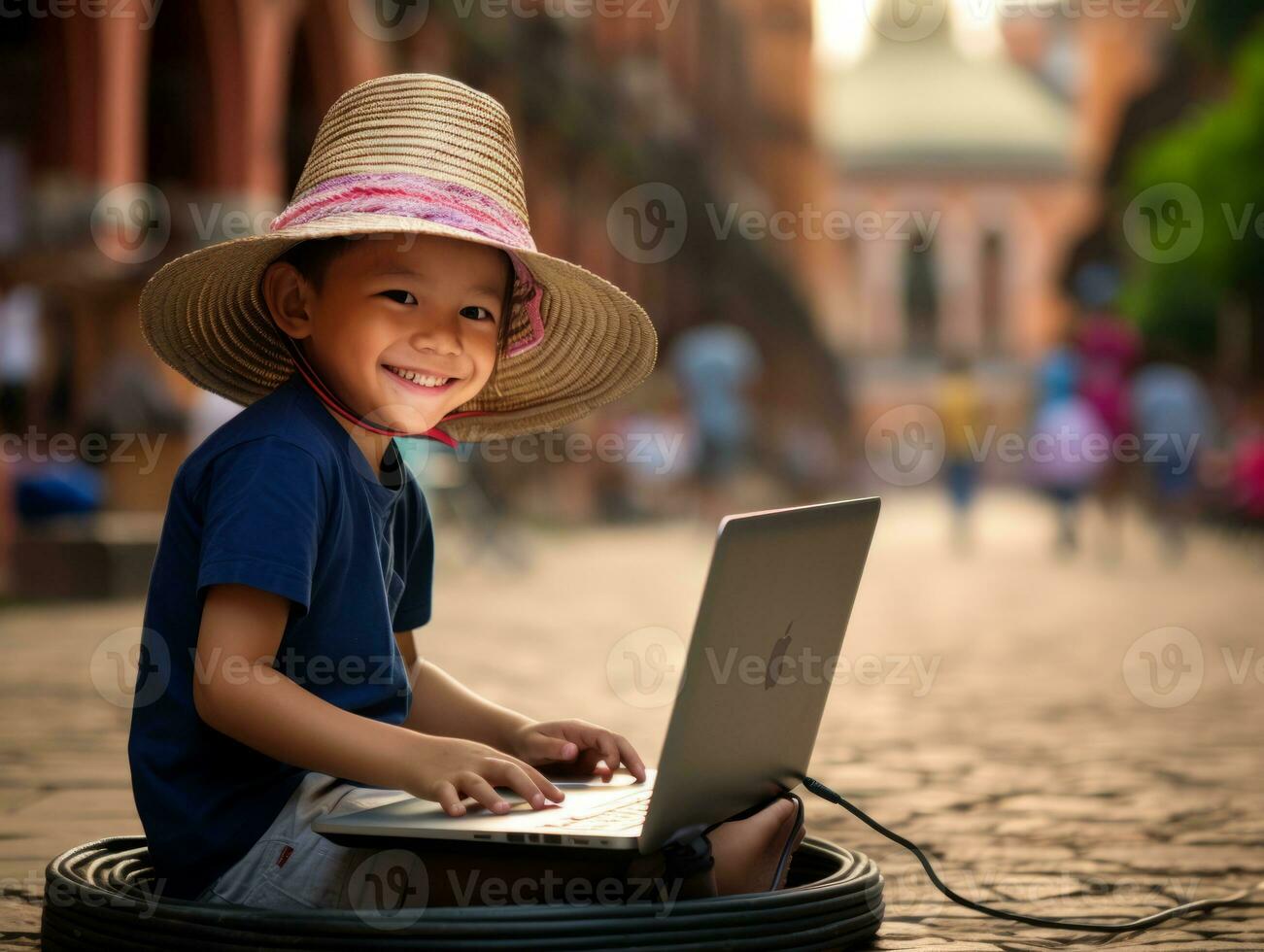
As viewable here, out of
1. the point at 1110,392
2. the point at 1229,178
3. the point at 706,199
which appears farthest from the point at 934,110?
the point at 1110,392

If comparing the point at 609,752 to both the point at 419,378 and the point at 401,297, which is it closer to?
the point at 419,378

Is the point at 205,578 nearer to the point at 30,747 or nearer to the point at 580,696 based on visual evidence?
the point at 30,747

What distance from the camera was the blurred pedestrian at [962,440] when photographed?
62.5 ft

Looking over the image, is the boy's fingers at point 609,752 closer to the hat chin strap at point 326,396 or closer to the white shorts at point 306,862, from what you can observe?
the white shorts at point 306,862

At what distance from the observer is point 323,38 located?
1596cm

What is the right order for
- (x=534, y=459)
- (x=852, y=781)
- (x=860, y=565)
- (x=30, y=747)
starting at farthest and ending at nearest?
(x=534, y=459)
(x=30, y=747)
(x=852, y=781)
(x=860, y=565)

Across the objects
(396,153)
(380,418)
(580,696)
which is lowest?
(580,696)

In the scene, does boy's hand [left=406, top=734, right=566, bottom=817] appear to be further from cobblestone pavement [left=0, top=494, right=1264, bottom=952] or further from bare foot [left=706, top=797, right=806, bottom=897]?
cobblestone pavement [left=0, top=494, right=1264, bottom=952]

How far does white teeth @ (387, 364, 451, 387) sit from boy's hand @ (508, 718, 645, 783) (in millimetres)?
543

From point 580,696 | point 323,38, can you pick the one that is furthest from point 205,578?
point 323,38

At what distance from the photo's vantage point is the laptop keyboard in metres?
2.50

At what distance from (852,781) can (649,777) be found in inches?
79.2

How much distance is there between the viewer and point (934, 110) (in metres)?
76.5

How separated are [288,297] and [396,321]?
7.9 inches
